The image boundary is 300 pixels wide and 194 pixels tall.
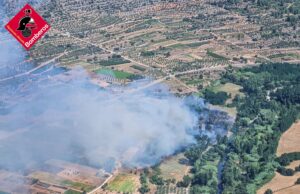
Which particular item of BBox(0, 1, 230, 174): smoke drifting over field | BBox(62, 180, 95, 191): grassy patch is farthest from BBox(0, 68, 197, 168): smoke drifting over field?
BBox(62, 180, 95, 191): grassy patch

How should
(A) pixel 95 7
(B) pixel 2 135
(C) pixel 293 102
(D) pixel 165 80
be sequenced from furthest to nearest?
(A) pixel 95 7 < (D) pixel 165 80 < (C) pixel 293 102 < (B) pixel 2 135

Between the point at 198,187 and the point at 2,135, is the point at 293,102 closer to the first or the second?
the point at 198,187

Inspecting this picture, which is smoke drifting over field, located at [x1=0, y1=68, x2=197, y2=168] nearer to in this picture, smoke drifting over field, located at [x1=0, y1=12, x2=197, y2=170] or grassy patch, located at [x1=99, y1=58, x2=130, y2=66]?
smoke drifting over field, located at [x1=0, y1=12, x2=197, y2=170]

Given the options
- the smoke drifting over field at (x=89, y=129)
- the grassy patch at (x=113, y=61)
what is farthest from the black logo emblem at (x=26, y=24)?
the grassy patch at (x=113, y=61)

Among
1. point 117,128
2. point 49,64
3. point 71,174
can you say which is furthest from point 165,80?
point 71,174

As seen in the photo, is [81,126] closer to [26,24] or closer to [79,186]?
[79,186]

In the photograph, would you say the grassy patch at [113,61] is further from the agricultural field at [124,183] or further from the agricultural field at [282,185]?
the agricultural field at [282,185]
